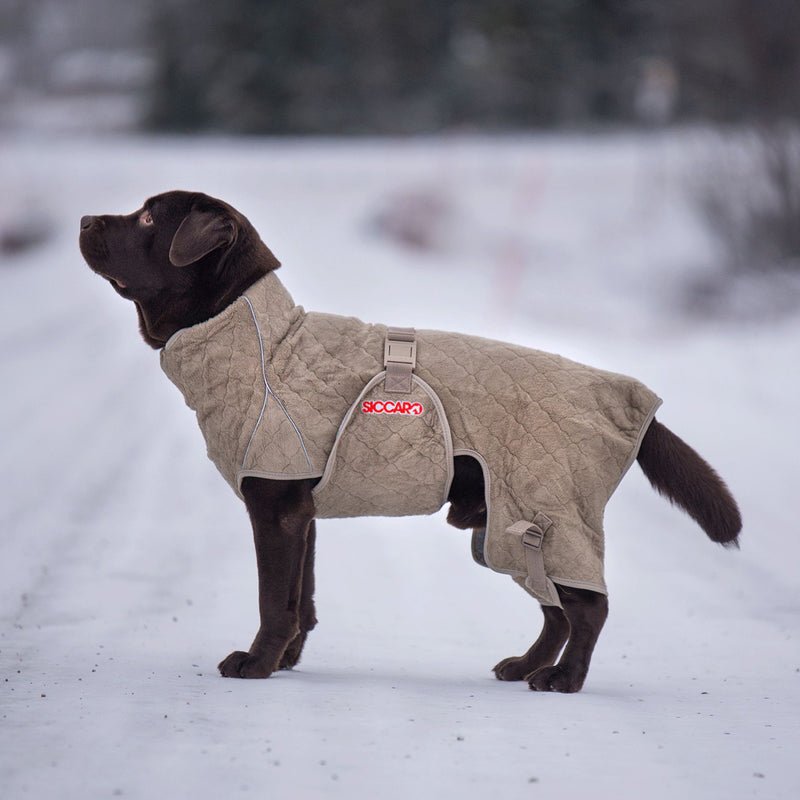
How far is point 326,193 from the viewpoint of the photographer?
17.8m

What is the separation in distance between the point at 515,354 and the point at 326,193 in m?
15.0

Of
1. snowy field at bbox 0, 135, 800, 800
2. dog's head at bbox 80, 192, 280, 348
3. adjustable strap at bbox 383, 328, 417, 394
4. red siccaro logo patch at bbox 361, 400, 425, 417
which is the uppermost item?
dog's head at bbox 80, 192, 280, 348

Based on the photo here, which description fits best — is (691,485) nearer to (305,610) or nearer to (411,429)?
(411,429)

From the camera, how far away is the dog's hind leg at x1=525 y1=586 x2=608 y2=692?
318 cm

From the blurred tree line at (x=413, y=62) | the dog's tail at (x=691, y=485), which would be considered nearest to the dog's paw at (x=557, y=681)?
the dog's tail at (x=691, y=485)

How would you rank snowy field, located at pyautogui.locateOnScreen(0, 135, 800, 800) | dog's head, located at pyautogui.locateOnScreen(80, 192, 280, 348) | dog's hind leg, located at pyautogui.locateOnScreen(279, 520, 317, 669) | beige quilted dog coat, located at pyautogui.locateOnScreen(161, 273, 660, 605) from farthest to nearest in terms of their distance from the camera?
dog's hind leg, located at pyautogui.locateOnScreen(279, 520, 317, 669) → dog's head, located at pyautogui.locateOnScreen(80, 192, 280, 348) → beige quilted dog coat, located at pyautogui.locateOnScreen(161, 273, 660, 605) → snowy field, located at pyautogui.locateOnScreen(0, 135, 800, 800)

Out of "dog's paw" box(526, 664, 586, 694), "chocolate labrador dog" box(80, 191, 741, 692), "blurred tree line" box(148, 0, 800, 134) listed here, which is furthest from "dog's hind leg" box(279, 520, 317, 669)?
"blurred tree line" box(148, 0, 800, 134)

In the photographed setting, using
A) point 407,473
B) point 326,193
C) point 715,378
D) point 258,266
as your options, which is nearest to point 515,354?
point 407,473

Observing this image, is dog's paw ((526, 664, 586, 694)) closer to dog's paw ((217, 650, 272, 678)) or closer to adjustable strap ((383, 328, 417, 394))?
dog's paw ((217, 650, 272, 678))

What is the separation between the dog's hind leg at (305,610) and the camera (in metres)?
3.40

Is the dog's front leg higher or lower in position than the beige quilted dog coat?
lower

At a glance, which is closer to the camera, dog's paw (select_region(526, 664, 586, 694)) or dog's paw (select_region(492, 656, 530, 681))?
dog's paw (select_region(526, 664, 586, 694))

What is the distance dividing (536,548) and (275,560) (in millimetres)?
791

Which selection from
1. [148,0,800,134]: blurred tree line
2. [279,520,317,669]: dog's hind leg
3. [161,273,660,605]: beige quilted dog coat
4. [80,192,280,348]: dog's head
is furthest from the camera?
[148,0,800,134]: blurred tree line
